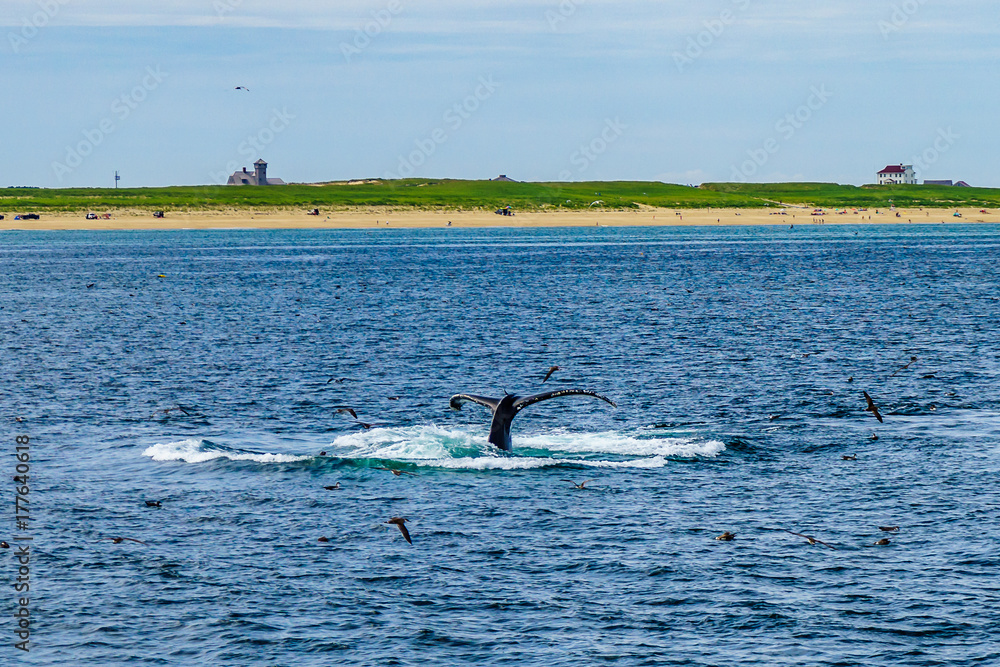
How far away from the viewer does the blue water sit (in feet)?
69.5

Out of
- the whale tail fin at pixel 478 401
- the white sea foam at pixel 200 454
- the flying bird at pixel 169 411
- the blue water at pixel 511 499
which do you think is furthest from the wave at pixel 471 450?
the flying bird at pixel 169 411

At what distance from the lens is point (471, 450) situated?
3444 cm

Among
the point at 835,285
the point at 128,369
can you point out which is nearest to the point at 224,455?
the point at 128,369

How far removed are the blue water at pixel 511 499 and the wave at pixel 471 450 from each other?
0.46ft

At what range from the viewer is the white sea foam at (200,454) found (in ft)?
109

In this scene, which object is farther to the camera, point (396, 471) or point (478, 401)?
point (396, 471)

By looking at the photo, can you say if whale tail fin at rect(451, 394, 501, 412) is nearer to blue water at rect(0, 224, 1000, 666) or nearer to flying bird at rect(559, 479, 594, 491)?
blue water at rect(0, 224, 1000, 666)

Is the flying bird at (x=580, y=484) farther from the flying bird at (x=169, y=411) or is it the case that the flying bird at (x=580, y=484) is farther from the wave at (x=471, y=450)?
the flying bird at (x=169, y=411)

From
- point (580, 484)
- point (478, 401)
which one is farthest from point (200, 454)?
point (580, 484)

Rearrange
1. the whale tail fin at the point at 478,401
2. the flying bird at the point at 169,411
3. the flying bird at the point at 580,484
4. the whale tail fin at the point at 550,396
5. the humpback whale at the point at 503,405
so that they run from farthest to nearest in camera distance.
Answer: the flying bird at the point at 169,411 → the flying bird at the point at 580,484 → the whale tail fin at the point at 478,401 → the humpback whale at the point at 503,405 → the whale tail fin at the point at 550,396

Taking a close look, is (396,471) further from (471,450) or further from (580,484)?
(580,484)

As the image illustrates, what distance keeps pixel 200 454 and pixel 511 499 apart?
987 cm

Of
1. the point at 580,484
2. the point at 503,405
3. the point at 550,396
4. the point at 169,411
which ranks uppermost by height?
the point at 550,396

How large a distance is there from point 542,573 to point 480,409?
18.5 m
